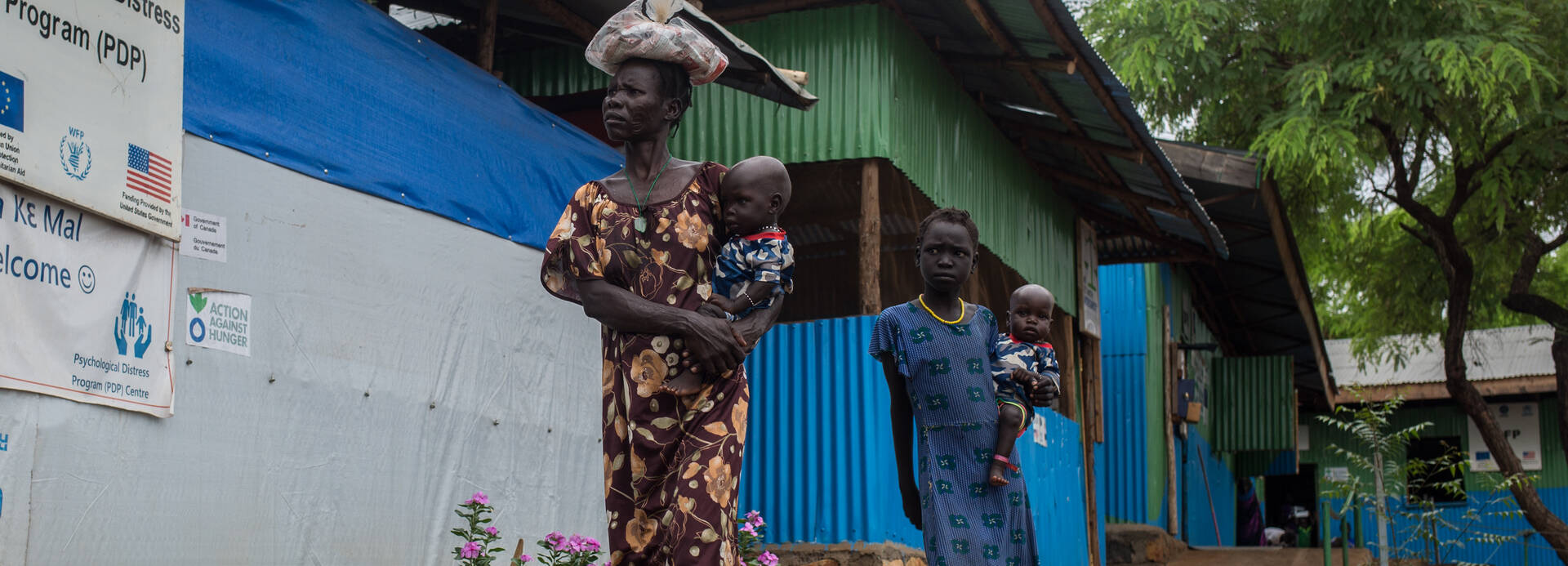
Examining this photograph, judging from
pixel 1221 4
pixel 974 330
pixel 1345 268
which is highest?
pixel 1221 4

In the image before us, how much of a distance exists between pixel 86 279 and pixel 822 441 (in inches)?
182

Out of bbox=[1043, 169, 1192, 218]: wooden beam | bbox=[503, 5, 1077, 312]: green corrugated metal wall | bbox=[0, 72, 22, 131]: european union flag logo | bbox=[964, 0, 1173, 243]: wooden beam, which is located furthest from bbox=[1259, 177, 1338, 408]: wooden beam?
bbox=[0, 72, 22, 131]: european union flag logo

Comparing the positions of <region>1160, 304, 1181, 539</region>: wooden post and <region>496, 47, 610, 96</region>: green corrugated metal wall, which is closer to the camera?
<region>496, 47, 610, 96</region>: green corrugated metal wall

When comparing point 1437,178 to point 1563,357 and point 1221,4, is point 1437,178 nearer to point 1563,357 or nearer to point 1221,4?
point 1563,357

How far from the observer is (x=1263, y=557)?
47.0 ft

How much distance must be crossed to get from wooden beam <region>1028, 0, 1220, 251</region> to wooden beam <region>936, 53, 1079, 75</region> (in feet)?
0.44

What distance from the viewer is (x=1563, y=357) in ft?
50.9

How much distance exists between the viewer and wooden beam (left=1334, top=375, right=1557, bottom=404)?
21.7 metres

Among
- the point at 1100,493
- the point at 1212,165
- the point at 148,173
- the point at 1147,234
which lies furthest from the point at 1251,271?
the point at 148,173

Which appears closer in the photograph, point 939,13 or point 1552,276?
point 939,13

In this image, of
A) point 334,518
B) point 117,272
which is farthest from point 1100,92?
point 117,272

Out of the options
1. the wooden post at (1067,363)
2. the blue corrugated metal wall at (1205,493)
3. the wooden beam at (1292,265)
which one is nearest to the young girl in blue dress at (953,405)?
the wooden post at (1067,363)

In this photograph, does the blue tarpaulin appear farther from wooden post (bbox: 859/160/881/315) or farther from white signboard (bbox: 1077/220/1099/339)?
white signboard (bbox: 1077/220/1099/339)

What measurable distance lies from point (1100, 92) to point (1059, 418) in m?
2.73
